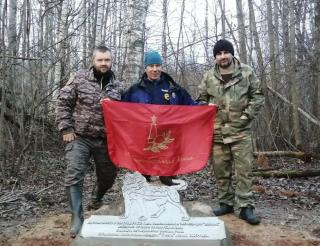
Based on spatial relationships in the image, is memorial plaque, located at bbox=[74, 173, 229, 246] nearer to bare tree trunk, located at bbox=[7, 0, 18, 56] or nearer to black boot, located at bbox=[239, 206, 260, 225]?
black boot, located at bbox=[239, 206, 260, 225]

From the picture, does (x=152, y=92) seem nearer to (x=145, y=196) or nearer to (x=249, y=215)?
(x=145, y=196)

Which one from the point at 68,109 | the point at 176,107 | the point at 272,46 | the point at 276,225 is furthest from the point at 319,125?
the point at 68,109

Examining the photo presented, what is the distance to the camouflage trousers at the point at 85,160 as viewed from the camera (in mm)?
5641

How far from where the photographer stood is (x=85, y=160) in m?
5.76

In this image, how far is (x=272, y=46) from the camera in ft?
47.7

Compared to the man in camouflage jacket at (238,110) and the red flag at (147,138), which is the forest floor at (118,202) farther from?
the red flag at (147,138)

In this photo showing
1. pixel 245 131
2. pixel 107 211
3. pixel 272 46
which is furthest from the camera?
pixel 272 46

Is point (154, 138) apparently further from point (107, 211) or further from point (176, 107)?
point (107, 211)

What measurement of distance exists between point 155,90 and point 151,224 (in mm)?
1670

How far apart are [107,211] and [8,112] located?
4432mm

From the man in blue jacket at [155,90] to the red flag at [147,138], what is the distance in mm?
183

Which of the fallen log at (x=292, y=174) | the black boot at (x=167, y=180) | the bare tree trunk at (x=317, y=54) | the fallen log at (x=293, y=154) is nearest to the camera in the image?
the black boot at (x=167, y=180)

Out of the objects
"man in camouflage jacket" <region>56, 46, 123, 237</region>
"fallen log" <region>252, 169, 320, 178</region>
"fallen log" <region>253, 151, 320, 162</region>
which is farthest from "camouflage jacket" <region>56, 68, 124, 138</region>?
"fallen log" <region>253, 151, 320, 162</region>

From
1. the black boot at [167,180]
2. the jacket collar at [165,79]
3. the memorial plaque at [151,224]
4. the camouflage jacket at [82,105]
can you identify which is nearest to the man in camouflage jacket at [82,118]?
the camouflage jacket at [82,105]
